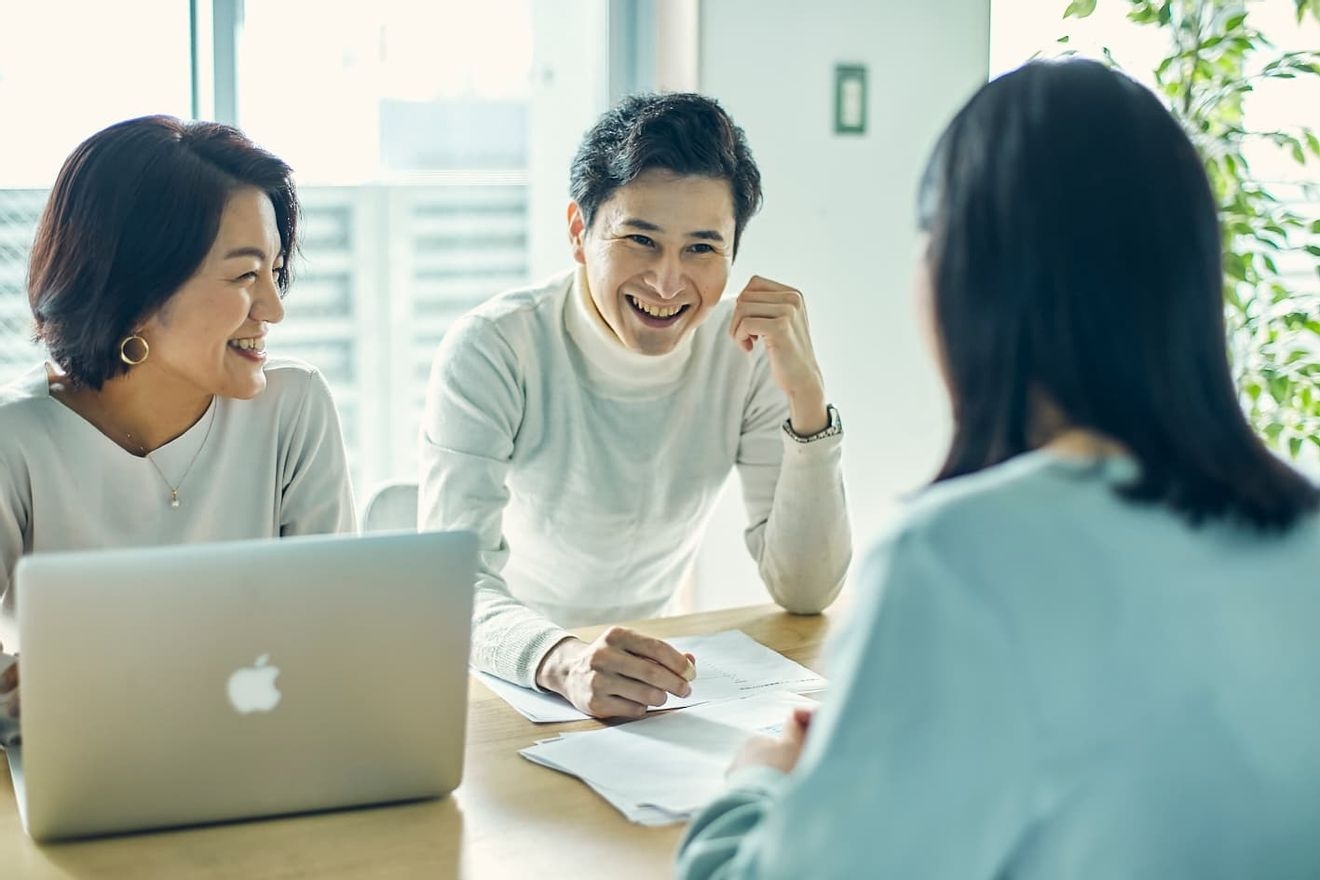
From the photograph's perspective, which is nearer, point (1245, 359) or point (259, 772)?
point (259, 772)

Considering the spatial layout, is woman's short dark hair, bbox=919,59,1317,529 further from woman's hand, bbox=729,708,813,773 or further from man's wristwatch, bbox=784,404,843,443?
man's wristwatch, bbox=784,404,843,443

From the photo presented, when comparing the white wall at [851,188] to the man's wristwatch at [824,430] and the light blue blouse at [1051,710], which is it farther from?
the light blue blouse at [1051,710]

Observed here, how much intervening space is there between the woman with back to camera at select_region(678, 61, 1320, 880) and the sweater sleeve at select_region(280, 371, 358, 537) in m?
1.12

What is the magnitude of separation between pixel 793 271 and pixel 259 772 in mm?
2144

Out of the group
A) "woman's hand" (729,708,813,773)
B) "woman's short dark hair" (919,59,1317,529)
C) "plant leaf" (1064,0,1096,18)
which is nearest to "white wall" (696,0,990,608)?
"plant leaf" (1064,0,1096,18)

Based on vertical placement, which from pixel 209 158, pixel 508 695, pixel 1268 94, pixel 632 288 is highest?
pixel 1268 94

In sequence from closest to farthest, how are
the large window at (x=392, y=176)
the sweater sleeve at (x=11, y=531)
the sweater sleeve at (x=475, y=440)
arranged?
1. the sweater sleeve at (x=11, y=531)
2. the sweater sleeve at (x=475, y=440)
3. the large window at (x=392, y=176)

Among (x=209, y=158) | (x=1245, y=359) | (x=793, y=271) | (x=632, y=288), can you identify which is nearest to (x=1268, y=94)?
(x=1245, y=359)

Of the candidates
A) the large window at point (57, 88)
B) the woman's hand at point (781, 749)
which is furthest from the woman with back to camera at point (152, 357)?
the large window at point (57, 88)

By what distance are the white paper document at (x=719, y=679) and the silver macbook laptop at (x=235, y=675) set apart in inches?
10.9

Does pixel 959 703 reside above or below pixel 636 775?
above

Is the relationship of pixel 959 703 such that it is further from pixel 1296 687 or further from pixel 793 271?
pixel 793 271

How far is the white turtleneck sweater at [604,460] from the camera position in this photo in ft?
6.17

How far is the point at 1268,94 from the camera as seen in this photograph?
3.15 meters
